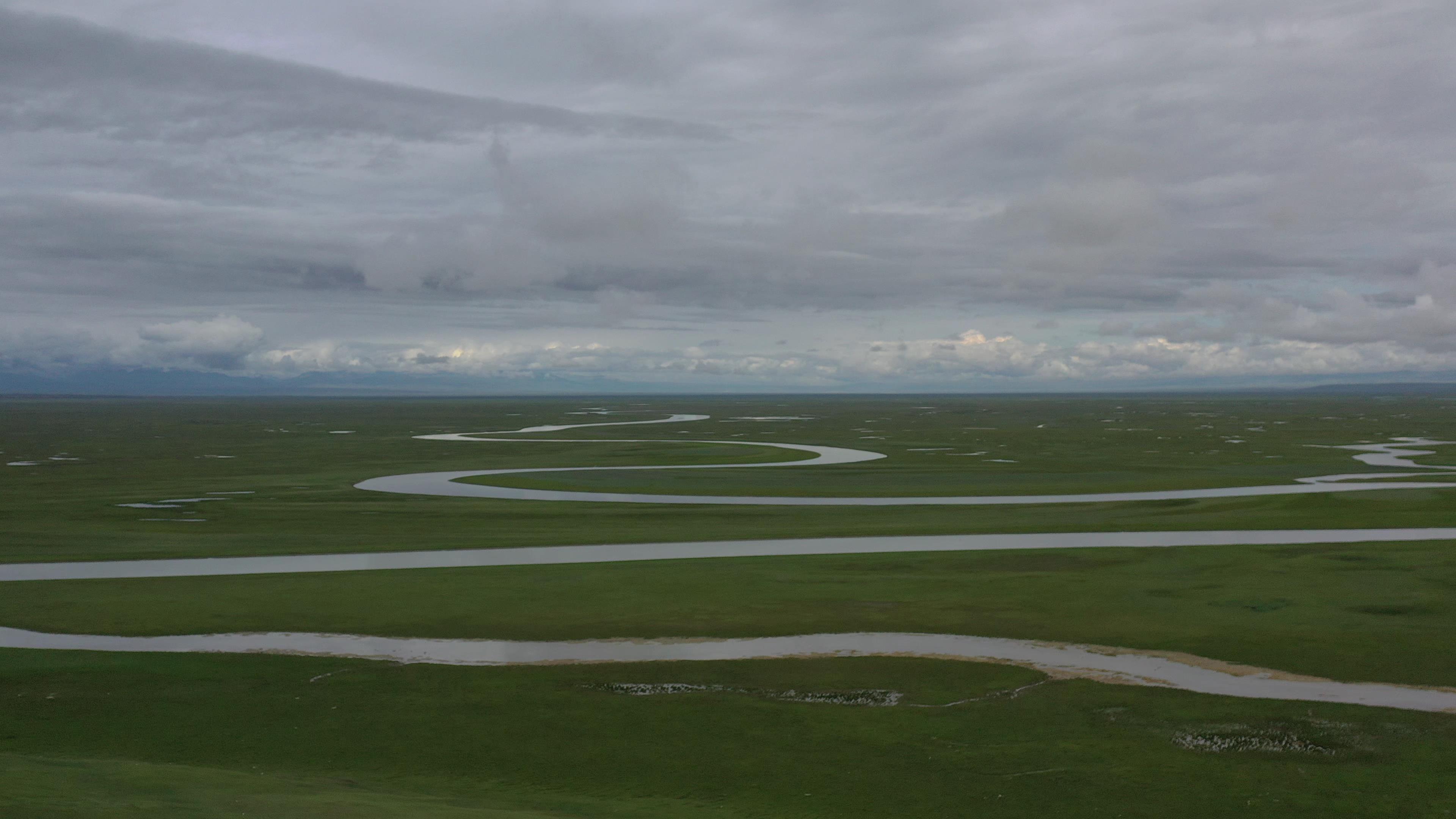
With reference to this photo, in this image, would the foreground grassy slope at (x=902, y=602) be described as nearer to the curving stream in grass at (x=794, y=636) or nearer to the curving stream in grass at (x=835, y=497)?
the curving stream in grass at (x=794, y=636)

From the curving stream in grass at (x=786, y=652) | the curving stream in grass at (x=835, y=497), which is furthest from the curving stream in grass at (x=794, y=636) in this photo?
the curving stream in grass at (x=835, y=497)

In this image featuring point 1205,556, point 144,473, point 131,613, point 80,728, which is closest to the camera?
point 80,728

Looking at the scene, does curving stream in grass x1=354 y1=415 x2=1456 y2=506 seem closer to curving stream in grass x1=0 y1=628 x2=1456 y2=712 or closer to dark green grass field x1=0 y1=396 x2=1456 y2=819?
dark green grass field x1=0 y1=396 x2=1456 y2=819

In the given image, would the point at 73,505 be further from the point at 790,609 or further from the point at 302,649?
the point at 790,609

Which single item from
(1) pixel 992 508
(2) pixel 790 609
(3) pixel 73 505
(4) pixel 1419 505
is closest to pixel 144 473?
(3) pixel 73 505

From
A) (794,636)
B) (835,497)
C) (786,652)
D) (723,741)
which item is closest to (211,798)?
(723,741)
